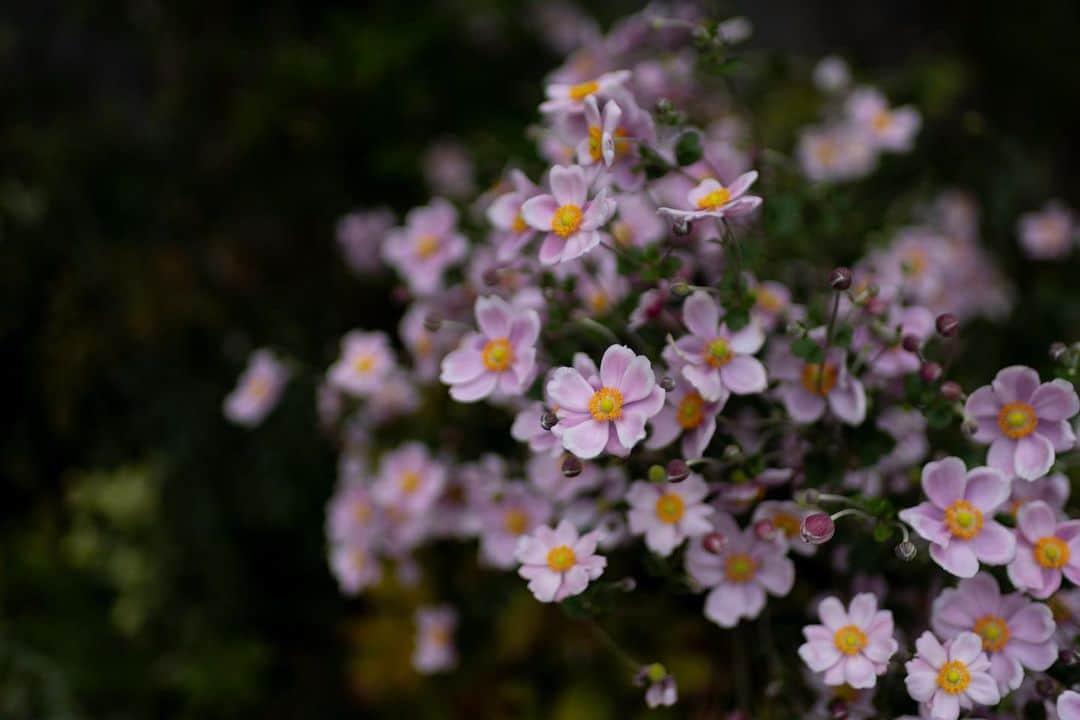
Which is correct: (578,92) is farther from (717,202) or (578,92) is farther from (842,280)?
(842,280)

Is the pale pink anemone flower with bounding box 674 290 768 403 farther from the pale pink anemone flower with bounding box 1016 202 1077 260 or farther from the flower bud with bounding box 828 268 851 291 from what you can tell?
the pale pink anemone flower with bounding box 1016 202 1077 260

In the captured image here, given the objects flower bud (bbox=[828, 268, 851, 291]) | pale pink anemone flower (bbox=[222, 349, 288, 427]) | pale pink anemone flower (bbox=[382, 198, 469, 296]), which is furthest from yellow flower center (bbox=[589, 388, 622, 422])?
pale pink anemone flower (bbox=[222, 349, 288, 427])

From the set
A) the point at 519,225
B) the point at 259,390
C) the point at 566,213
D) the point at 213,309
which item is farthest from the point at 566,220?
the point at 213,309

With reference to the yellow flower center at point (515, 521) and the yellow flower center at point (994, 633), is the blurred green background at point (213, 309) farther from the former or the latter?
the yellow flower center at point (994, 633)

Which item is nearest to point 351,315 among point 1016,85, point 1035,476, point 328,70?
point 328,70

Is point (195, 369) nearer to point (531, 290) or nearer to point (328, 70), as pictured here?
point (328, 70)

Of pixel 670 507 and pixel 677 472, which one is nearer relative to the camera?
pixel 677 472
